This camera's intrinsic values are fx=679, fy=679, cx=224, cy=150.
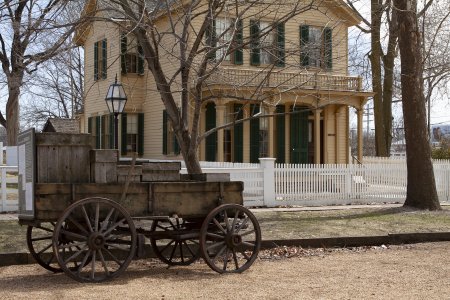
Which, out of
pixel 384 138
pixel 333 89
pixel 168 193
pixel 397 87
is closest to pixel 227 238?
pixel 168 193

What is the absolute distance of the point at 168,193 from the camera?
8.50 metres

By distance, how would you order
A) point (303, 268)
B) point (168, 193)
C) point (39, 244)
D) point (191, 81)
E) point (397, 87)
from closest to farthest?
point (168, 193)
point (303, 268)
point (39, 244)
point (191, 81)
point (397, 87)

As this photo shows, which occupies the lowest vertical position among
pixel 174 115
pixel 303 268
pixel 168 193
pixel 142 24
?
pixel 303 268

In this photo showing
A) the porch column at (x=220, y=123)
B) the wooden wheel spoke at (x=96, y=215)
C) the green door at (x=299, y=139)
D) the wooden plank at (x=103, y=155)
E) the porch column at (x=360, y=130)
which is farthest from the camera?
the green door at (x=299, y=139)

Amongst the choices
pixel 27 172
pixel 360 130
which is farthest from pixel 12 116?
pixel 27 172

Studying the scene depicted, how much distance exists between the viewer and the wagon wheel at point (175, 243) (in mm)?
8844

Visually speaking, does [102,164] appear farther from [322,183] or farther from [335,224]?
[322,183]

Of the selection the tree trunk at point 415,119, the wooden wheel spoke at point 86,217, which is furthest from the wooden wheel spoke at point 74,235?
the tree trunk at point 415,119

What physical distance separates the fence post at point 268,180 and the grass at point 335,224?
1381 mm

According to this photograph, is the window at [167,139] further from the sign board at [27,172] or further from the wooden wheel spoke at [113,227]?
the wooden wheel spoke at [113,227]

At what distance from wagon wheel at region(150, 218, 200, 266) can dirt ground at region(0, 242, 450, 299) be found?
0.17 m

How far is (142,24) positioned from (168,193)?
407cm

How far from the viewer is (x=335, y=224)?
44.2ft

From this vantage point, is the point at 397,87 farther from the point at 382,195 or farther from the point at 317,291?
the point at 317,291
